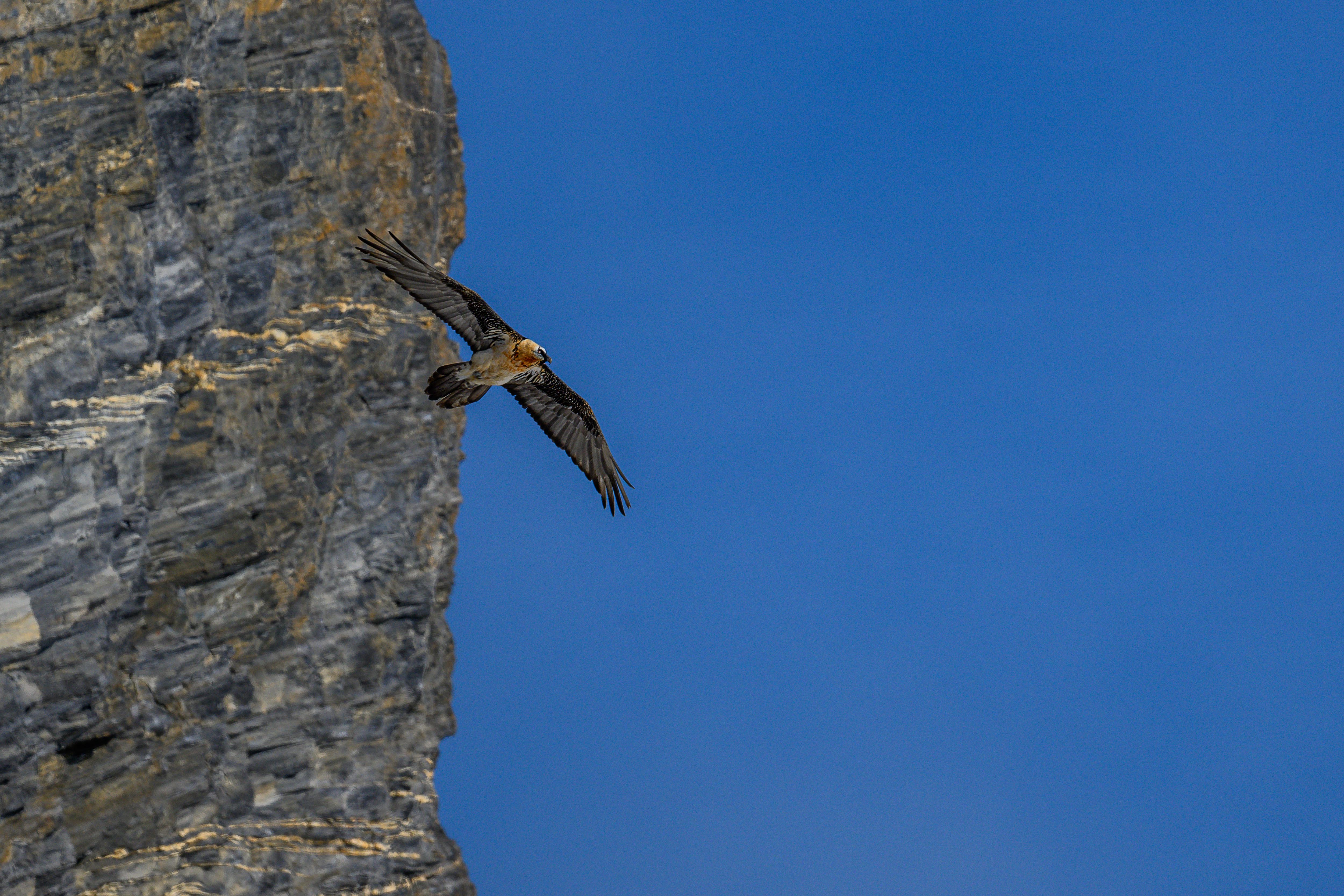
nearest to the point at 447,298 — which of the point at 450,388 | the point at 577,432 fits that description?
the point at 450,388

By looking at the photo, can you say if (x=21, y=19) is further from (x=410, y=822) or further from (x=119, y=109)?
(x=410, y=822)

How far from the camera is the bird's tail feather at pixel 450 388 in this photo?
11680 mm

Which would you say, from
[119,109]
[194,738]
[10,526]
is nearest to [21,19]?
[119,109]

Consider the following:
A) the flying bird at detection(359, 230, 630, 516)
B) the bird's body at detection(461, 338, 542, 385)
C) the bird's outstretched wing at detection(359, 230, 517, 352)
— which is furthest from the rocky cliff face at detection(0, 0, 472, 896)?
the bird's body at detection(461, 338, 542, 385)

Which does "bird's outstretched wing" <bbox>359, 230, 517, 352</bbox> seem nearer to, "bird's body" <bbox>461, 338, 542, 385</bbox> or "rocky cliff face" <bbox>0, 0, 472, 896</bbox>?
"bird's body" <bbox>461, 338, 542, 385</bbox>

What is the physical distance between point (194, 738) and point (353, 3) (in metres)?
9.81

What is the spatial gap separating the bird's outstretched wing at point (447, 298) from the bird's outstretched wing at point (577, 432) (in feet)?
4.82

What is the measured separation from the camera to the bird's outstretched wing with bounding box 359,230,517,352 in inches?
464

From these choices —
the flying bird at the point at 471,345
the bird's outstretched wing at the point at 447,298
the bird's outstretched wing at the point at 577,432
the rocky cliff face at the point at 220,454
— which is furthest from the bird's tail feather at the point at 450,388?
the rocky cliff face at the point at 220,454

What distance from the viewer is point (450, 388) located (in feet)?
38.6

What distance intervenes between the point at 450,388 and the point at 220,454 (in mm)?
5501

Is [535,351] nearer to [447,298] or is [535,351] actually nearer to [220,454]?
[447,298]

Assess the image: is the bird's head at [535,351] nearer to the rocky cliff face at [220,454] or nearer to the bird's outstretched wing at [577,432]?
the bird's outstretched wing at [577,432]

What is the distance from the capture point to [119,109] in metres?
15.2
